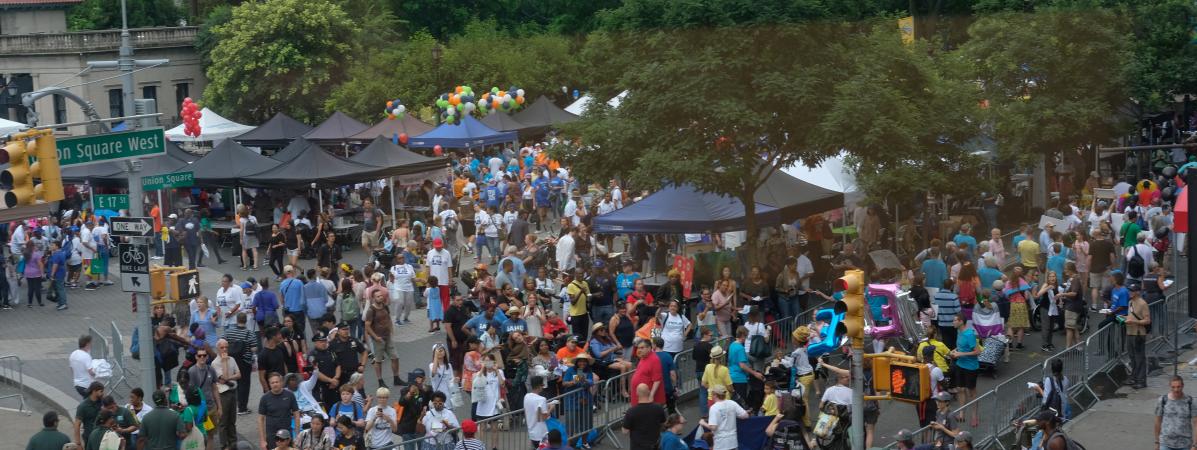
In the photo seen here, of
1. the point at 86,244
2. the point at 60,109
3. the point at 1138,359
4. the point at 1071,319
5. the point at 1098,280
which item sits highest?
the point at 60,109

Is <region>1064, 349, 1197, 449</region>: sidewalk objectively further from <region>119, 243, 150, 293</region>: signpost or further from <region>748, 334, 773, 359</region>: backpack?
<region>119, 243, 150, 293</region>: signpost

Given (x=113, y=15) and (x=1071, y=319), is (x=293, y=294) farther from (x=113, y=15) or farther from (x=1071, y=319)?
(x=113, y=15)

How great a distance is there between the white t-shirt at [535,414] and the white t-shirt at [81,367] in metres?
6.43

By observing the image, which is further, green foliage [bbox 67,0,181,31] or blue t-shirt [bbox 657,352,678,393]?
green foliage [bbox 67,0,181,31]

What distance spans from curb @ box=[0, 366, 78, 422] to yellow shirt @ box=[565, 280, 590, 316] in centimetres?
709

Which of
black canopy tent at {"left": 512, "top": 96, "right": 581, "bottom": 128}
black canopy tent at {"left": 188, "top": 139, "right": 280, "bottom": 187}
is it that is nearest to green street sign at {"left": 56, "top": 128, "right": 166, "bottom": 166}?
black canopy tent at {"left": 188, "top": 139, "right": 280, "bottom": 187}

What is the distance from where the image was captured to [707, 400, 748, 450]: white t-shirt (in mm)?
15727

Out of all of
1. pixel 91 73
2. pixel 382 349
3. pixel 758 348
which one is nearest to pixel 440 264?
pixel 382 349

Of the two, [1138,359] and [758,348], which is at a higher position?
[758,348]

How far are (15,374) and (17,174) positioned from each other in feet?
28.0

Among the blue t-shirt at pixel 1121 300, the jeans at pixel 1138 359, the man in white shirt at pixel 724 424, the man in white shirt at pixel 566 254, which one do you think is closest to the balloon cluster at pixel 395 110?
the man in white shirt at pixel 566 254

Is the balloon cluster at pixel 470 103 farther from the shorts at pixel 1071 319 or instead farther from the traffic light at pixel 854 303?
the traffic light at pixel 854 303

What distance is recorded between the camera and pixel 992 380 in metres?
20.0

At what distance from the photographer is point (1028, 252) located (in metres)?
23.8
